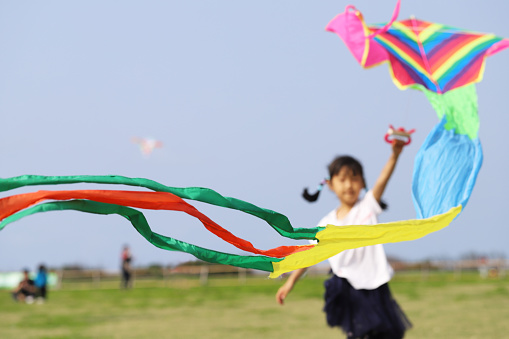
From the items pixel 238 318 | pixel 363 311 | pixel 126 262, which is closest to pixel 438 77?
pixel 363 311

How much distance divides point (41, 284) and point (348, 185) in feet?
41.2

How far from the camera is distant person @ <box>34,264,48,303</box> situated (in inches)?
587

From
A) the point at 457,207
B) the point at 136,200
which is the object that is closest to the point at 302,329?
the point at 457,207

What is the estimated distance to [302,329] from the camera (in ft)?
22.5

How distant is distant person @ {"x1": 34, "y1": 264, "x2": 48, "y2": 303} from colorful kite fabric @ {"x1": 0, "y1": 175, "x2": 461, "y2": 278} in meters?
13.3

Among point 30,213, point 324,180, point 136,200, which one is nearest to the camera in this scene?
point 30,213

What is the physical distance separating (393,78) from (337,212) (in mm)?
963

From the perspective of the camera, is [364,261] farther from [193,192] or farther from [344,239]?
[193,192]

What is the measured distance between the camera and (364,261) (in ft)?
13.3

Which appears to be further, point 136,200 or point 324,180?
point 324,180

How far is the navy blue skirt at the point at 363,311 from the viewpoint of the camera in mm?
3973

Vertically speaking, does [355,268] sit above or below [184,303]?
above

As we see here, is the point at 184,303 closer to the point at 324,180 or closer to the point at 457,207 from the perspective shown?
the point at 324,180

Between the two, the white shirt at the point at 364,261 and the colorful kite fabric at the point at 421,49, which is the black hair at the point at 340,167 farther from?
the colorful kite fabric at the point at 421,49
